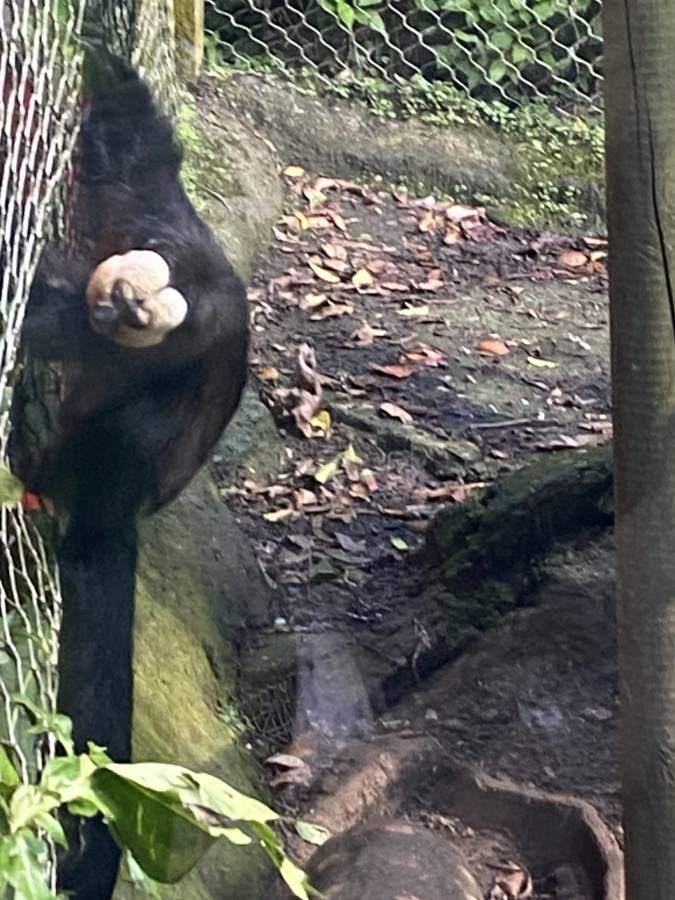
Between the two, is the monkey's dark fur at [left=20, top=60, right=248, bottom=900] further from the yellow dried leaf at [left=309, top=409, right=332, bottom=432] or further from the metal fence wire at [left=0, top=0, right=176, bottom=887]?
the yellow dried leaf at [left=309, top=409, right=332, bottom=432]

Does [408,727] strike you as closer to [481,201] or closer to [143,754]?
[143,754]

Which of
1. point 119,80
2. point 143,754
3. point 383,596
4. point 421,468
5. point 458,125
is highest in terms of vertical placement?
point 458,125

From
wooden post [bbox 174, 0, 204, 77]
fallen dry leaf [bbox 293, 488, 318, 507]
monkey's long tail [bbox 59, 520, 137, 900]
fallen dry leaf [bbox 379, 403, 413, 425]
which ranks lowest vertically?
monkey's long tail [bbox 59, 520, 137, 900]

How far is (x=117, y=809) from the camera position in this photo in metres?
0.72

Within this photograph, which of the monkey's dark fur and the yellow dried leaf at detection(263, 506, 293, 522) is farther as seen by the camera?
the yellow dried leaf at detection(263, 506, 293, 522)

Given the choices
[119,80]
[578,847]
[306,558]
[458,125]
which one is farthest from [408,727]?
[458,125]

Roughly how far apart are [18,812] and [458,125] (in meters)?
2.88

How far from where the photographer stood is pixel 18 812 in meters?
0.67

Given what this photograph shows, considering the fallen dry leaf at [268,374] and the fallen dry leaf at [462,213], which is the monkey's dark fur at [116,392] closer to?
the fallen dry leaf at [268,374]

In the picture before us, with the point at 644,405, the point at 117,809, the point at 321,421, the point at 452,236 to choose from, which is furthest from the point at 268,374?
the point at 117,809

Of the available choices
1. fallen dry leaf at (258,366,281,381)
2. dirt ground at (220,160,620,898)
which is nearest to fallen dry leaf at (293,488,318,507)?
dirt ground at (220,160,620,898)

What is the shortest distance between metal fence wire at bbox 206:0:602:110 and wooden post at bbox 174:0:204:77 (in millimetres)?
468

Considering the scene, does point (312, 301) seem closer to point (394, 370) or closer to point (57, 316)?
point (394, 370)

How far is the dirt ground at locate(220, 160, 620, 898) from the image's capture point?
1622 mm
